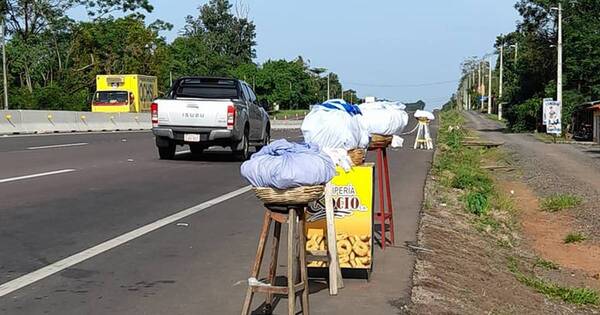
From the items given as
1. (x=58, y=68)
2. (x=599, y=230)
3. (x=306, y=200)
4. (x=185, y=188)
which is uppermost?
(x=58, y=68)

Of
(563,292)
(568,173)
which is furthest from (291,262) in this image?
(568,173)

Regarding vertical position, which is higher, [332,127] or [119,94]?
[119,94]

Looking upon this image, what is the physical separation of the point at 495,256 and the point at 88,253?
5280 mm

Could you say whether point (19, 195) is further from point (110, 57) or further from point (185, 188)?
point (110, 57)

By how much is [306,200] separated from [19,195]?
7825 millimetres

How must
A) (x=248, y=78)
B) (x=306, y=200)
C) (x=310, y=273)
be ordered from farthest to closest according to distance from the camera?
(x=248, y=78)
(x=310, y=273)
(x=306, y=200)

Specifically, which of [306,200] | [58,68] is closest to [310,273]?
[306,200]

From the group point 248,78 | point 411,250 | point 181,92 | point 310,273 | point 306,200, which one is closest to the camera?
point 306,200

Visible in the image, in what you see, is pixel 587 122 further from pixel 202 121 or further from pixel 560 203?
pixel 202 121

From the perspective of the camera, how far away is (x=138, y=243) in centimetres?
831

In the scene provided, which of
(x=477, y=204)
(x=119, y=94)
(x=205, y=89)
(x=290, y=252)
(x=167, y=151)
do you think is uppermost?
(x=119, y=94)

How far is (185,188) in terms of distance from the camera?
1313 cm

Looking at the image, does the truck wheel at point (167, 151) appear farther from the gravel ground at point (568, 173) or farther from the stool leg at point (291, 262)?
the stool leg at point (291, 262)

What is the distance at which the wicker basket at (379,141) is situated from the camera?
301 inches
